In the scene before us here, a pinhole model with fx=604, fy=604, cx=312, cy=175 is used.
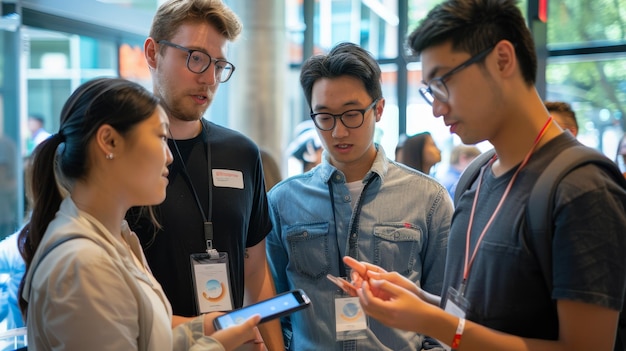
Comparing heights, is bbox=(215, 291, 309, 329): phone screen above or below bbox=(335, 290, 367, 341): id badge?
above

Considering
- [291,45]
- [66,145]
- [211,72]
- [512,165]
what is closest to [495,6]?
[512,165]

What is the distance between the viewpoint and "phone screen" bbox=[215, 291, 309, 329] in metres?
1.61

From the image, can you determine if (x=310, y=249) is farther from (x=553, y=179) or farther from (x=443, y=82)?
(x=553, y=179)

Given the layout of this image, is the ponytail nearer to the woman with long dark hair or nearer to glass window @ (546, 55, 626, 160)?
the woman with long dark hair

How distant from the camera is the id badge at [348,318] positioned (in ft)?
6.60

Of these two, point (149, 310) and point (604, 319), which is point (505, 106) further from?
point (149, 310)

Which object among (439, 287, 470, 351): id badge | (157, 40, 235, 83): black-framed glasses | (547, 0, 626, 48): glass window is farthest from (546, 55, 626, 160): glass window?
(439, 287, 470, 351): id badge

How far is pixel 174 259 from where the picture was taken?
76.1 inches

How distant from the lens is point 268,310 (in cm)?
163

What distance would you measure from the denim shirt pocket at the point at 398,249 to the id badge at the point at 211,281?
523mm

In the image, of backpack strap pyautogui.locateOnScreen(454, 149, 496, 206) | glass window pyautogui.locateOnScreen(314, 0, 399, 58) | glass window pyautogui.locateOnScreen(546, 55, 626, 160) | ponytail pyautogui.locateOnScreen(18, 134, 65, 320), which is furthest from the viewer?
glass window pyautogui.locateOnScreen(314, 0, 399, 58)

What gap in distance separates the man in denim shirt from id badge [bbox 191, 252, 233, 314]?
299mm

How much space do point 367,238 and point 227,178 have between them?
0.53 metres

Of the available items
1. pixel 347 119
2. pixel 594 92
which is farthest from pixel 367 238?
pixel 594 92
